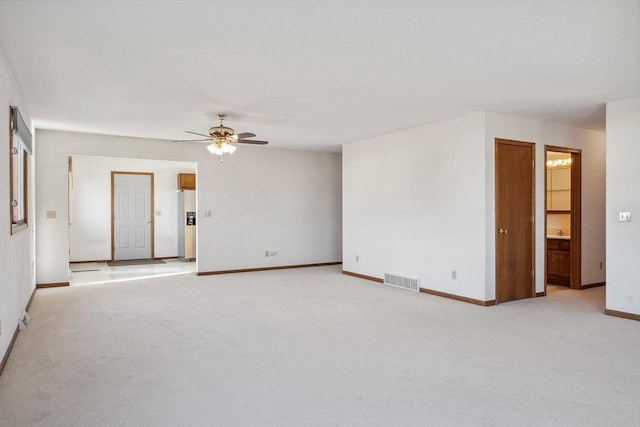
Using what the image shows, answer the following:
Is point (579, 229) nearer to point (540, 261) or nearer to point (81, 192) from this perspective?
point (540, 261)

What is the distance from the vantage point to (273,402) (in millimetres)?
2686

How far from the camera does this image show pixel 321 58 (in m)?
3.45

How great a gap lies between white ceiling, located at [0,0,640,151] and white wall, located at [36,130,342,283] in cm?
143

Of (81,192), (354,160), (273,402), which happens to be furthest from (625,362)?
(81,192)

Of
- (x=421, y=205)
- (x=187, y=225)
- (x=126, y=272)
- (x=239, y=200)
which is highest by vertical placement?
(x=239, y=200)

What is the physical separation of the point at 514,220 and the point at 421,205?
49.3 inches

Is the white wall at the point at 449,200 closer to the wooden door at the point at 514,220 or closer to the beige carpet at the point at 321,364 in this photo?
the wooden door at the point at 514,220

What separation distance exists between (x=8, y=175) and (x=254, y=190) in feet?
16.3

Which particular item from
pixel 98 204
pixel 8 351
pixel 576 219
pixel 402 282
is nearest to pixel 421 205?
pixel 402 282

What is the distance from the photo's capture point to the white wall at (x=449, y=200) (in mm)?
5430

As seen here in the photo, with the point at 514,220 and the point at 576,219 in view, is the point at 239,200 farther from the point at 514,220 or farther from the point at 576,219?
the point at 576,219

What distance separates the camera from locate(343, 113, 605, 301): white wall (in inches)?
214

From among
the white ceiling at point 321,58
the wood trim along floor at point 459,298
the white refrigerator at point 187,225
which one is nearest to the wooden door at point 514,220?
the wood trim along floor at point 459,298

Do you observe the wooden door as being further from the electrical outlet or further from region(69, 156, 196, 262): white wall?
region(69, 156, 196, 262): white wall
